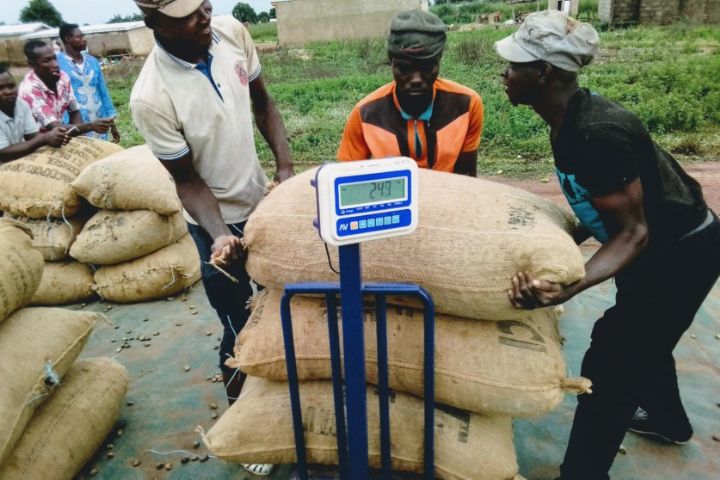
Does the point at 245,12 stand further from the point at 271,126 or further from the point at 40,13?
the point at 271,126

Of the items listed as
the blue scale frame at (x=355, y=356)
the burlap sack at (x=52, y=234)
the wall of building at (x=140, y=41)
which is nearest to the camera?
the blue scale frame at (x=355, y=356)

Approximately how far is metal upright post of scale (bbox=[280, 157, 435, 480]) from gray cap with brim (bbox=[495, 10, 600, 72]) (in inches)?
29.5

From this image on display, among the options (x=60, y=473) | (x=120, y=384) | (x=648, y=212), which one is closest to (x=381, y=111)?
(x=648, y=212)

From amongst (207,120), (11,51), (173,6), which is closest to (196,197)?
(207,120)

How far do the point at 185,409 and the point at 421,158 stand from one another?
191 centimetres

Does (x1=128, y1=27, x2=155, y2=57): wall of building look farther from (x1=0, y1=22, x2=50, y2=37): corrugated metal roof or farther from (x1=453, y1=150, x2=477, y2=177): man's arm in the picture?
(x1=453, y1=150, x2=477, y2=177): man's arm

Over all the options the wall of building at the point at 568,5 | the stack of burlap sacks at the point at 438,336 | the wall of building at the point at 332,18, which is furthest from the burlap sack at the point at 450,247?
the wall of building at the point at 568,5

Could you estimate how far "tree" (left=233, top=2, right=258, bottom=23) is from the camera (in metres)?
48.2

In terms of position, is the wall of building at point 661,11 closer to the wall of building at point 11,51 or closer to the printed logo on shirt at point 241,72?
the printed logo on shirt at point 241,72

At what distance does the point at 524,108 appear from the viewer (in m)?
8.74

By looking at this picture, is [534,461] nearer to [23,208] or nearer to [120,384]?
[120,384]

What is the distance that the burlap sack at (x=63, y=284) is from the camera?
4.17 meters

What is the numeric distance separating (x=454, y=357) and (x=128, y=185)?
2949 mm

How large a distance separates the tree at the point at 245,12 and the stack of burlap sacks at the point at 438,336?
50822 millimetres
